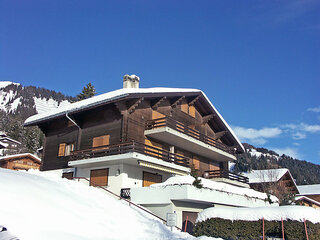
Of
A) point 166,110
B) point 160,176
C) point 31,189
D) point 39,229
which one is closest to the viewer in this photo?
point 39,229

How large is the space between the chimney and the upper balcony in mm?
4491

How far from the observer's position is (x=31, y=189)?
40.3 ft

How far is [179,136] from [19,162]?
74.6 ft

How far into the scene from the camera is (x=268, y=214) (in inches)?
528

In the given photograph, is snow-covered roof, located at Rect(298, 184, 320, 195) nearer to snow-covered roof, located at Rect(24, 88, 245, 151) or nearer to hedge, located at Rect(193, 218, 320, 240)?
snow-covered roof, located at Rect(24, 88, 245, 151)

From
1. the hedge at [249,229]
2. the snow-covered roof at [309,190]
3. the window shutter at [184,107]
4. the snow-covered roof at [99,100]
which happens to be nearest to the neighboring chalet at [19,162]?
the snow-covered roof at [99,100]

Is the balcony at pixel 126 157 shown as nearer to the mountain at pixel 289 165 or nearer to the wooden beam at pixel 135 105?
the wooden beam at pixel 135 105

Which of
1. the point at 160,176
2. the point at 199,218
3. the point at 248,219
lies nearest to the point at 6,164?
the point at 160,176

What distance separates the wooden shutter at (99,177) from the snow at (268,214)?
26.4 feet

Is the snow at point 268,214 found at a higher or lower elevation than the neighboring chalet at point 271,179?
lower

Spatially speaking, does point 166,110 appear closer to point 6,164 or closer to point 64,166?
point 64,166

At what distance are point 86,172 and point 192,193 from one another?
8.82 meters

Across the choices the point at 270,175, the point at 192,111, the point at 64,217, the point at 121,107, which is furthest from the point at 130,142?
the point at 270,175

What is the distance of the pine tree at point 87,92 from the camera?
58.5 meters
